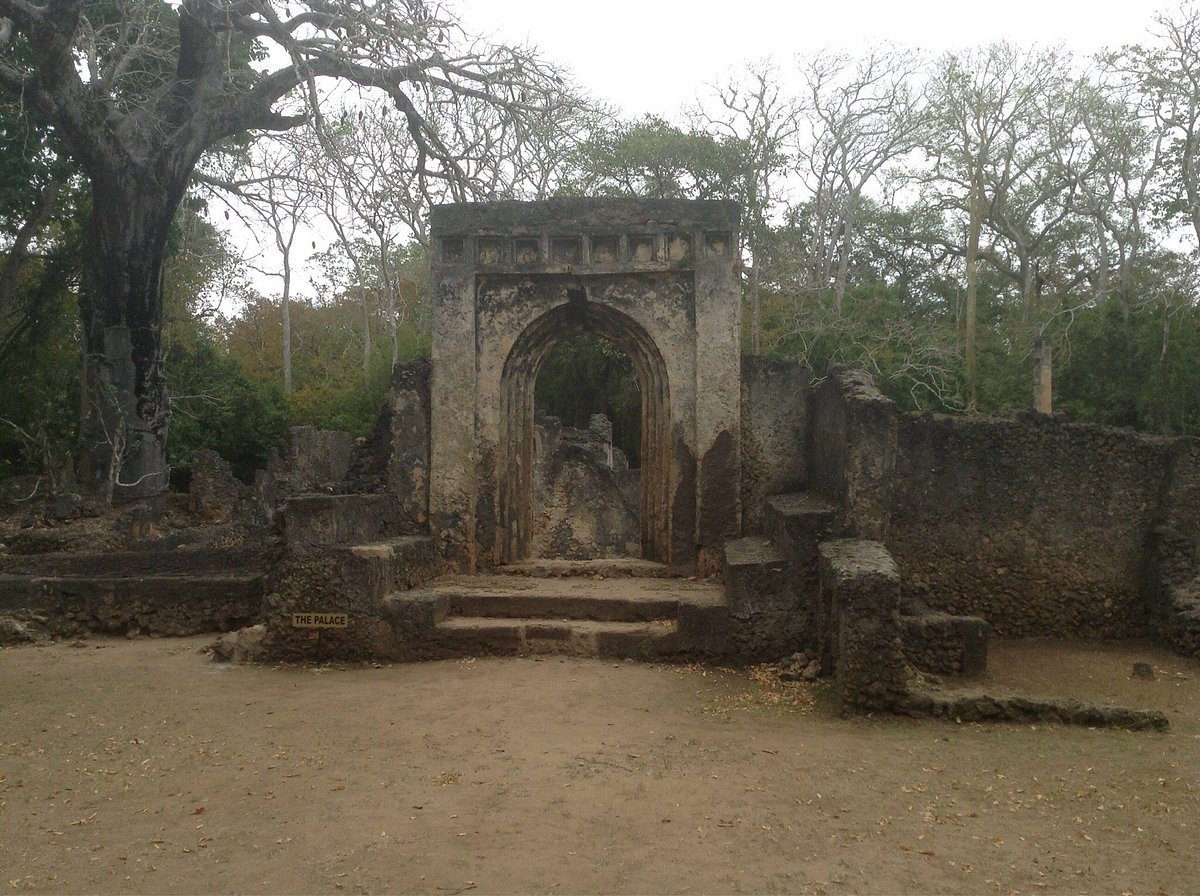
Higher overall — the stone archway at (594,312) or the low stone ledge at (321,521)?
the stone archway at (594,312)

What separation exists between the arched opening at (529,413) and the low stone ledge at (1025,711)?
3.75 metres

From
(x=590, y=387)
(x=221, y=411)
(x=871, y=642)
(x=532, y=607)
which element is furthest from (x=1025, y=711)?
(x=590, y=387)

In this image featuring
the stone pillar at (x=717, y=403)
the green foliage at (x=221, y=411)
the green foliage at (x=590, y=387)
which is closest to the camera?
the stone pillar at (x=717, y=403)

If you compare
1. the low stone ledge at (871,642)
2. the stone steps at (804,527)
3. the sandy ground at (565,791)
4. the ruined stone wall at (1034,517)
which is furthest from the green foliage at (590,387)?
the low stone ledge at (871,642)

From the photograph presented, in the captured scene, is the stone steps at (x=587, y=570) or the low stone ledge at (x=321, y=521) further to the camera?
the stone steps at (x=587, y=570)

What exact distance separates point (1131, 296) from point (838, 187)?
773 cm

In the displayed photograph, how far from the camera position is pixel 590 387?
26.6 meters

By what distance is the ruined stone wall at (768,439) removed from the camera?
30.6ft

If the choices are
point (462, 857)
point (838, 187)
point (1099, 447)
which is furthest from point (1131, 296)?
point (462, 857)

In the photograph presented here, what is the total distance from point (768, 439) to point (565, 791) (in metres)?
5.23

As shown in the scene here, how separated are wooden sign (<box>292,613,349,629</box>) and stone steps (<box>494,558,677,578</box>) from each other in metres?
1.95

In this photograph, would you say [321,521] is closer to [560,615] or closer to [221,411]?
[560,615]

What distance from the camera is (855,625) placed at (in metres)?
5.98

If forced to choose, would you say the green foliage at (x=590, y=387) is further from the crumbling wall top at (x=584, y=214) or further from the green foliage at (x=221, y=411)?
the crumbling wall top at (x=584, y=214)
